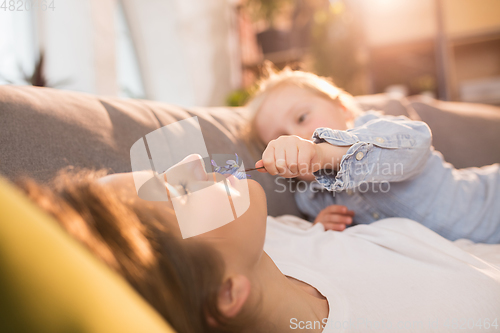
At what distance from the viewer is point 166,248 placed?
398mm

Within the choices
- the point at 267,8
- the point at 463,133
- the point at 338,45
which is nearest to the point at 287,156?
the point at 463,133

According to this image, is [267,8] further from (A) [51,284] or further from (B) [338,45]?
(A) [51,284]

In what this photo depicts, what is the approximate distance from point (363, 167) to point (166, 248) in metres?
0.45

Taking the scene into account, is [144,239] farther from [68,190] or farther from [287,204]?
[287,204]

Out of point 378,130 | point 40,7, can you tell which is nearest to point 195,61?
point 40,7

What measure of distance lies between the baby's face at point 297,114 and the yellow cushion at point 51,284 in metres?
0.67

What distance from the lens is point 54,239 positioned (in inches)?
10.2

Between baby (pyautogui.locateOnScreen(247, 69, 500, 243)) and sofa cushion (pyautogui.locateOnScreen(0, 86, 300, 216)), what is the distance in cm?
14

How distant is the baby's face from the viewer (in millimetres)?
881

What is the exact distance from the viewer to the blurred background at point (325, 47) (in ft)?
7.75

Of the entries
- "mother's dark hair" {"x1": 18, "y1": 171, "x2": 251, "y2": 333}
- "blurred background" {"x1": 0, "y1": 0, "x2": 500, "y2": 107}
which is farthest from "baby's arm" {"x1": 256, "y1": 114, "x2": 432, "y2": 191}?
"blurred background" {"x1": 0, "y1": 0, "x2": 500, "y2": 107}

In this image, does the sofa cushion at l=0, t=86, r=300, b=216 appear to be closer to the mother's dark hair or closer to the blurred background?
the mother's dark hair

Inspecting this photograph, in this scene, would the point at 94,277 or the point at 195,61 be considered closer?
the point at 94,277

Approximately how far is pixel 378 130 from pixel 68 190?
2.08ft
